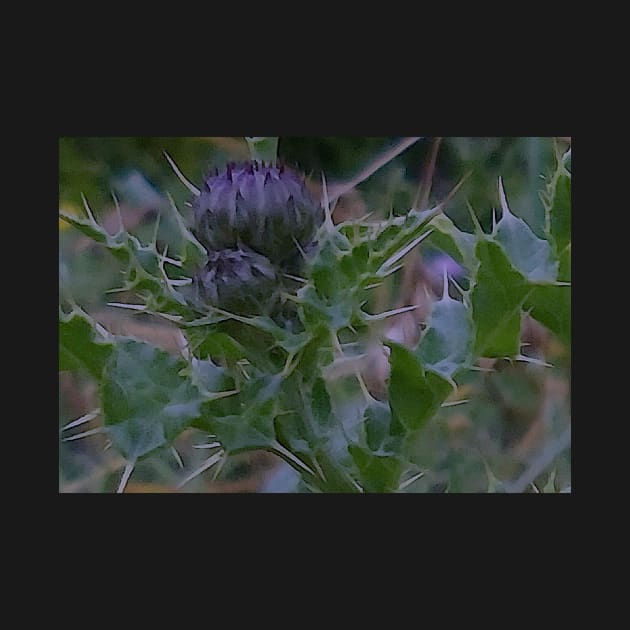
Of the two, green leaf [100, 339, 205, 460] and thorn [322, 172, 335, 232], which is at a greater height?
thorn [322, 172, 335, 232]

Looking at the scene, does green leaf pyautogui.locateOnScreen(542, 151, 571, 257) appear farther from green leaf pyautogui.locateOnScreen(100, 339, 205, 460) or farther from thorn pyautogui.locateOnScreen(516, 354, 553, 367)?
green leaf pyautogui.locateOnScreen(100, 339, 205, 460)

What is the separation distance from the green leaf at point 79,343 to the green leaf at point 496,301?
33.7 inches

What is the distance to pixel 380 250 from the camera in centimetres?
257

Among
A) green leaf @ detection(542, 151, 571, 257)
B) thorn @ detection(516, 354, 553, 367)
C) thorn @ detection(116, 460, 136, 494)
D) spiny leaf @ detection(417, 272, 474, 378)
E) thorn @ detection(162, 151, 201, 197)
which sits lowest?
thorn @ detection(116, 460, 136, 494)

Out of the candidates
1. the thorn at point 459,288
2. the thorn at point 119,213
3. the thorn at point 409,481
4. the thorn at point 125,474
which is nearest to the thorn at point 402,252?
the thorn at point 459,288

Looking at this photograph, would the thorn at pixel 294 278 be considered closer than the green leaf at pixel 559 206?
Yes

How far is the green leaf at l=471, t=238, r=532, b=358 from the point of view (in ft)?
8.48

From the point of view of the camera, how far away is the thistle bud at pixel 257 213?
246cm

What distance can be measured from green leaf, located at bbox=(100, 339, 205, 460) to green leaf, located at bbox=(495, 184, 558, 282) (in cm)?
80

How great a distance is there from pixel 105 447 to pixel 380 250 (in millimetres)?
780

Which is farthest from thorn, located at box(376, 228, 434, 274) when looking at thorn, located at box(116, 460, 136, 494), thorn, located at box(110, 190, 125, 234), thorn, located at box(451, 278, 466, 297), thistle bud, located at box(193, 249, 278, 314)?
thorn, located at box(116, 460, 136, 494)

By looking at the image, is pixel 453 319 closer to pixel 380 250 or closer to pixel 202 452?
pixel 380 250

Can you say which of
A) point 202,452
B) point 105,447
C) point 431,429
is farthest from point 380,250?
point 105,447

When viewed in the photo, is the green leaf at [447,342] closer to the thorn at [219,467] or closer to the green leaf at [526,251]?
the green leaf at [526,251]
